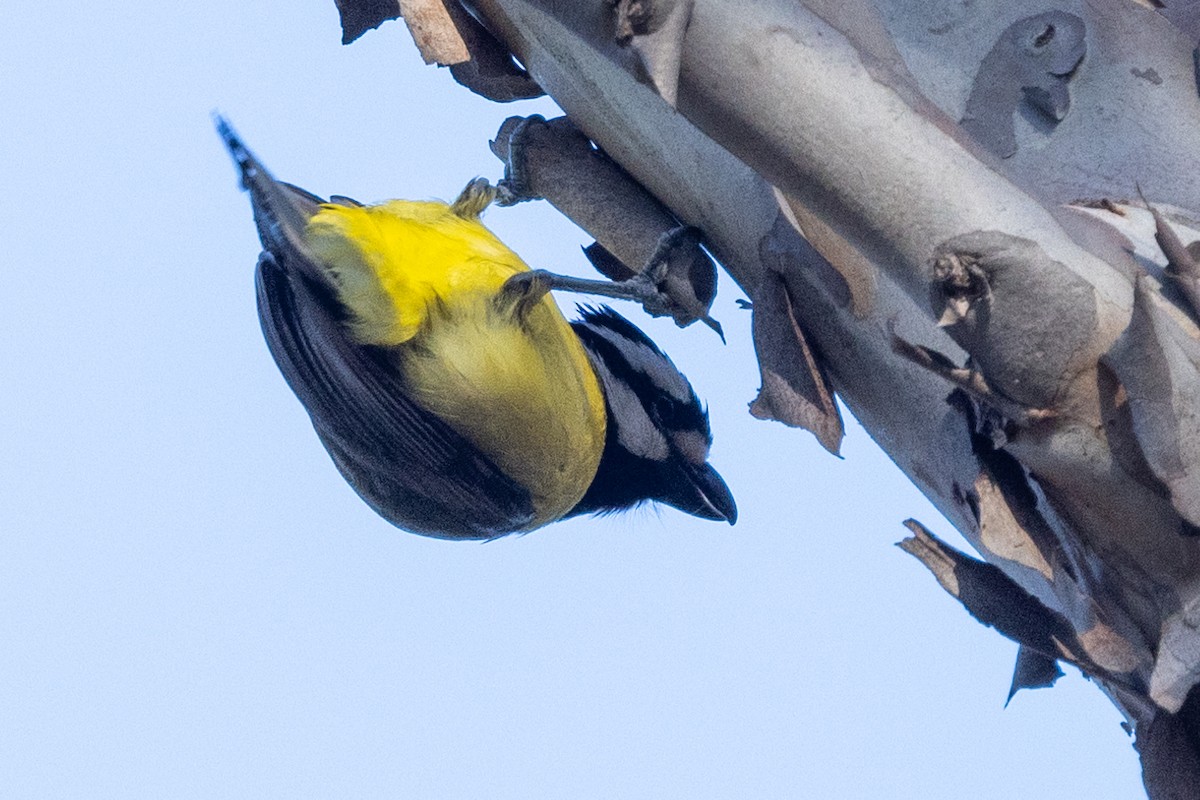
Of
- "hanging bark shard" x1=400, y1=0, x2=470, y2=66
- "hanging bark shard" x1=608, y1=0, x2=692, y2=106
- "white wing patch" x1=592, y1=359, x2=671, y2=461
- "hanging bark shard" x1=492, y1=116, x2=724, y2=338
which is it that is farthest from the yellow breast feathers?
"hanging bark shard" x1=608, y1=0, x2=692, y2=106

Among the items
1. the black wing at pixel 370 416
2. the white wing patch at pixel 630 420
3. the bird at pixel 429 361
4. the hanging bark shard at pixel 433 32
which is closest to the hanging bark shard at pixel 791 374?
the hanging bark shard at pixel 433 32

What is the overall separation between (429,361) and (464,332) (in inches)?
4.3

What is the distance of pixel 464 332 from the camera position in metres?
3.08

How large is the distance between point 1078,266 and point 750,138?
34cm

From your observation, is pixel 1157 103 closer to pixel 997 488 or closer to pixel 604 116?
pixel 997 488

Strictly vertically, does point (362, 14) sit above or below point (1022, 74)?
above

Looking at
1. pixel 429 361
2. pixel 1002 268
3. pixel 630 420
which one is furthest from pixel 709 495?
pixel 1002 268

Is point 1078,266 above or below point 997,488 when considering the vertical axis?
above

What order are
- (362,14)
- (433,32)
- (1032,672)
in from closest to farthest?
(1032,672) → (433,32) → (362,14)

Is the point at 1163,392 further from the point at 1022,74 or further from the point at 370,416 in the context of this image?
the point at 370,416

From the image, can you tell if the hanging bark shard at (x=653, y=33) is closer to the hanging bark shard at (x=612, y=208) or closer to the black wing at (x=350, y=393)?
the hanging bark shard at (x=612, y=208)

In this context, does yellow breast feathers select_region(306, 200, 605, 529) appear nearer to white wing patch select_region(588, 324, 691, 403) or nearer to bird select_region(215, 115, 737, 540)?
bird select_region(215, 115, 737, 540)

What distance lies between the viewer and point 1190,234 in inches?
56.2

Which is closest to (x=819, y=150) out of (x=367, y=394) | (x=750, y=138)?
(x=750, y=138)
